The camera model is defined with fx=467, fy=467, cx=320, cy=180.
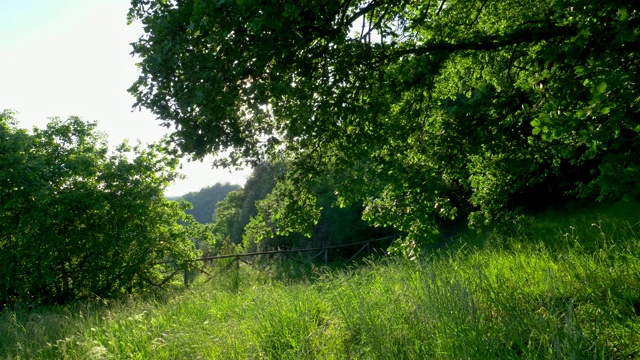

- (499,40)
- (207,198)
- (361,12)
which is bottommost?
(207,198)

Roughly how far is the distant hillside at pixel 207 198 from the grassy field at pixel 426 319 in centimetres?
6471

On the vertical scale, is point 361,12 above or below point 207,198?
above

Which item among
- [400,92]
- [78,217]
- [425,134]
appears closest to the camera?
[400,92]

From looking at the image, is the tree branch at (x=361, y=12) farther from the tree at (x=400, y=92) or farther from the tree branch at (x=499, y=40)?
the tree branch at (x=499, y=40)

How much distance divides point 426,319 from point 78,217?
12.0 meters

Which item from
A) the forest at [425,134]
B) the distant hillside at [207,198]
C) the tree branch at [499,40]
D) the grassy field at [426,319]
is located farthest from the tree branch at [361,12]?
the distant hillside at [207,198]

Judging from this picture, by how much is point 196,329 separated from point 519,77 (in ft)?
19.5

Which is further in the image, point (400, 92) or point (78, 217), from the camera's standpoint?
point (78, 217)

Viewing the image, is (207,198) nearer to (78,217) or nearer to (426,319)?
(78,217)

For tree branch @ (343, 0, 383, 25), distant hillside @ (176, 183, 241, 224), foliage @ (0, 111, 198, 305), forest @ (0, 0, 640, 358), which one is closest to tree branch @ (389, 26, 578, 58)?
forest @ (0, 0, 640, 358)

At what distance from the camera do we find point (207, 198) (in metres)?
77.3

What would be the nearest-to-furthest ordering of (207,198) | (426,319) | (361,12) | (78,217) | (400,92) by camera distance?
(426,319), (361,12), (400,92), (78,217), (207,198)

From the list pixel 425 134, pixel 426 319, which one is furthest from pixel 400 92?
pixel 426 319

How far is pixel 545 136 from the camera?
4031 millimetres
